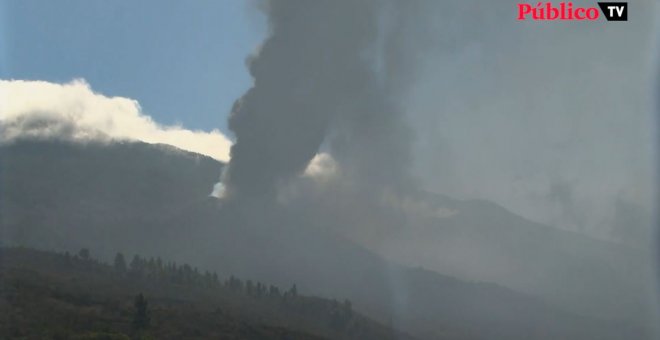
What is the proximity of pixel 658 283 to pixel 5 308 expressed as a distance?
127461 millimetres

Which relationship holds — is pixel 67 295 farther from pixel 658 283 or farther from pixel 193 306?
pixel 658 283

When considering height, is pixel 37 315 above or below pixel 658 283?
below

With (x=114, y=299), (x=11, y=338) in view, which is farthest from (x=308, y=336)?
(x=11, y=338)

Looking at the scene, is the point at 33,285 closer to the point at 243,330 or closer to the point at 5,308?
the point at 5,308

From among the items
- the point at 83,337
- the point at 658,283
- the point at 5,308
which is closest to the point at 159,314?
the point at 5,308

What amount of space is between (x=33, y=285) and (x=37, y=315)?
35.6 metres

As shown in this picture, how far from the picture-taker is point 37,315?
144875mm

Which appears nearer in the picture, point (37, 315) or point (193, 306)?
point (37, 315)

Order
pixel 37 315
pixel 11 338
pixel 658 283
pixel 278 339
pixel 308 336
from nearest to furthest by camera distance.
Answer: pixel 658 283 → pixel 11 338 → pixel 37 315 → pixel 278 339 → pixel 308 336

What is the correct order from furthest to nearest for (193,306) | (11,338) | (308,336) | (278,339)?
(193,306) < (308,336) < (278,339) < (11,338)

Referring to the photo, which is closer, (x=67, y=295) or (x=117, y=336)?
(x=117, y=336)

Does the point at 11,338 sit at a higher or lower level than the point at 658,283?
lower

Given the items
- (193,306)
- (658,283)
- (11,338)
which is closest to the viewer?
(658,283)

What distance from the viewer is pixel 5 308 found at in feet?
482
